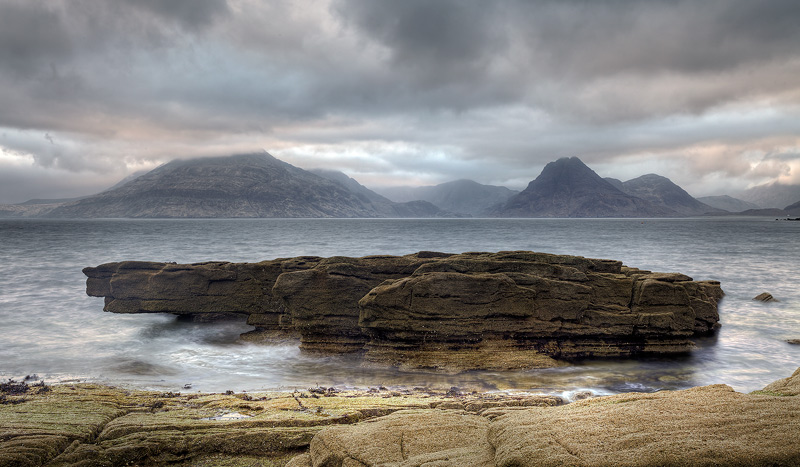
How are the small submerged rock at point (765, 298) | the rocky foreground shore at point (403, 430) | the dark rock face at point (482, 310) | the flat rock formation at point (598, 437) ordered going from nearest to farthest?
1. the flat rock formation at point (598, 437)
2. the rocky foreground shore at point (403, 430)
3. the dark rock face at point (482, 310)
4. the small submerged rock at point (765, 298)

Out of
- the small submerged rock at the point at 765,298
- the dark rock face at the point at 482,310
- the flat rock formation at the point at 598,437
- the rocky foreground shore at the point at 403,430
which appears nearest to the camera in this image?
the flat rock formation at the point at 598,437

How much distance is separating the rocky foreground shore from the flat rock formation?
0.8 inches

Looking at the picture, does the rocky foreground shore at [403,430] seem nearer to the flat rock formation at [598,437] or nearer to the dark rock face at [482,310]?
the flat rock formation at [598,437]

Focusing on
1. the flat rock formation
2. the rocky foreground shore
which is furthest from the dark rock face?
the flat rock formation

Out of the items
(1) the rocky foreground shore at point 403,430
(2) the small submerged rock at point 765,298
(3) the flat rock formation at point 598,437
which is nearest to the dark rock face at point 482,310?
(1) the rocky foreground shore at point 403,430

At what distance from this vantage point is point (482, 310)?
19938 mm

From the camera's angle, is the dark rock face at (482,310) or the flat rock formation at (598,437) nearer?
the flat rock formation at (598,437)

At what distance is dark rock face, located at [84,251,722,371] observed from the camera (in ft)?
64.5

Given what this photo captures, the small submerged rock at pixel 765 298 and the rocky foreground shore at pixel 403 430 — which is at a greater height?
the rocky foreground shore at pixel 403 430

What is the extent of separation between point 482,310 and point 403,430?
1249cm

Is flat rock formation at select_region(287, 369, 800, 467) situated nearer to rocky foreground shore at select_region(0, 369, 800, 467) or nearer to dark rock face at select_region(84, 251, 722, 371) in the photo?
rocky foreground shore at select_region(0, 369, 800, 467)

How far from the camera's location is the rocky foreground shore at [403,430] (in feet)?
19.1

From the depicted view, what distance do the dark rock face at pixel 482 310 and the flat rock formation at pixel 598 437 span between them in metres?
10.6

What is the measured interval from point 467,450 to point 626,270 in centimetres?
2246
